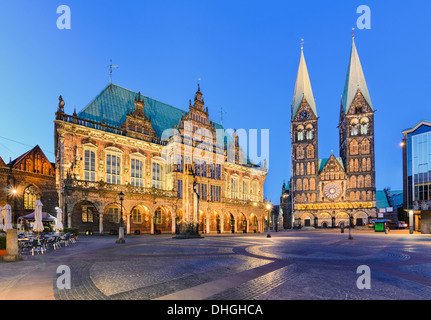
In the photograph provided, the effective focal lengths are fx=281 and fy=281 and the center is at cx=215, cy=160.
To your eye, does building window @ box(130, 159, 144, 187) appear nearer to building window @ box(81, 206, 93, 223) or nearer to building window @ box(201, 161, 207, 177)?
building window @ box(81, 206, 93, 223)

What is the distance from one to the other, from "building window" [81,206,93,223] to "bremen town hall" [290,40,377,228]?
66637 millimetres

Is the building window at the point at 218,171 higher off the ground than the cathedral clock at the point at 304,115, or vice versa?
the cathedral clock at the point at 304,115

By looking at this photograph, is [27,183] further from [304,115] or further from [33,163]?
[304,115]

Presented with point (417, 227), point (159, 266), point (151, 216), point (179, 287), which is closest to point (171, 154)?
point (151, 216)

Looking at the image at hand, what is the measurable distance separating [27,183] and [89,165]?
15.6 meters

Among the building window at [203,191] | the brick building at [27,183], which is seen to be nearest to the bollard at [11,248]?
the brick building at [27,183]

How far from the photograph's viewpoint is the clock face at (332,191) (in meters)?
82.4

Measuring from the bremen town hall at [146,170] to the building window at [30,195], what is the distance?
29.7 feet

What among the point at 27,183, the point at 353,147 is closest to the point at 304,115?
the point at 353,147

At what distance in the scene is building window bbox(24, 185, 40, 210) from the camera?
130ft

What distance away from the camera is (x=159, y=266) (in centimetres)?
1049

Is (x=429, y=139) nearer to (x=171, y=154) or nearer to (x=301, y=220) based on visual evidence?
(x=171, y=154)

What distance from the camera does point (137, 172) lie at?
3575 centimetres

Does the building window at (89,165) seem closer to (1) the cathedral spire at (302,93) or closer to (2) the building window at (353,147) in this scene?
(1) the cathedral spire at (302,93)
